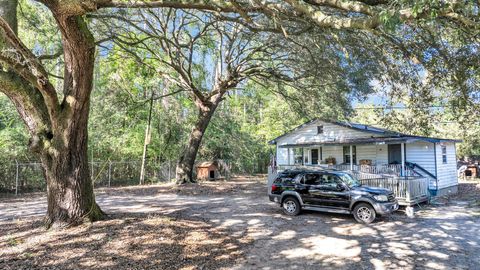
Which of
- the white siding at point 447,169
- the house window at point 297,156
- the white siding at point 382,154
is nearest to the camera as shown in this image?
the white siding at point 447,169

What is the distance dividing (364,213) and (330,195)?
109 centimetres

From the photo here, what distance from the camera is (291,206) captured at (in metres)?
10.4


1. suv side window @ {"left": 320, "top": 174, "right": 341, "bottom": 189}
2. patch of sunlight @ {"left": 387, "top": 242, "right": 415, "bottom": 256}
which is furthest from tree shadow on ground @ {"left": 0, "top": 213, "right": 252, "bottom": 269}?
suv side window @ {"left": 320, "top": 174, "right": 341, "bottom": 189}

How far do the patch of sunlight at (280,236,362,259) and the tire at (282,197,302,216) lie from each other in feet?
9.07

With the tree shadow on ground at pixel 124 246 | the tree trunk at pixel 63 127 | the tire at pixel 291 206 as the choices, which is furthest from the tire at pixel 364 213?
the tree trunk at pixel 63 127

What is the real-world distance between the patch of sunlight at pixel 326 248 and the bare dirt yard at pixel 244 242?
0.8 inches

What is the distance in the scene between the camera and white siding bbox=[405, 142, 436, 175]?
15.5 meters

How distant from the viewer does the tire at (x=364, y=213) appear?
9144mm

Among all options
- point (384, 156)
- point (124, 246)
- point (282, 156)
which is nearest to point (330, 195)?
point (124, 246)

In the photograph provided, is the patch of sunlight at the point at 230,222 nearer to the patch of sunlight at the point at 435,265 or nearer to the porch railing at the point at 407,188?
the patch of sunlight at the point at 435,265

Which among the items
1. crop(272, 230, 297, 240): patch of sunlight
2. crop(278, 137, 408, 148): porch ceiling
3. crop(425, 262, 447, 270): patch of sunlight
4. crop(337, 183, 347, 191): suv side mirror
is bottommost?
crop(425, 262, 447, 270): patch of sunlight

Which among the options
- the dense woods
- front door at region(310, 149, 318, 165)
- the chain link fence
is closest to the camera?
the dense woods

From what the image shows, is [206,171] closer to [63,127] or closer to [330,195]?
[330,195]

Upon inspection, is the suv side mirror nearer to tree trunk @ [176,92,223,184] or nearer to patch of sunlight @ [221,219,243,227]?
patch of sunlight @ [221,219,243,227]
